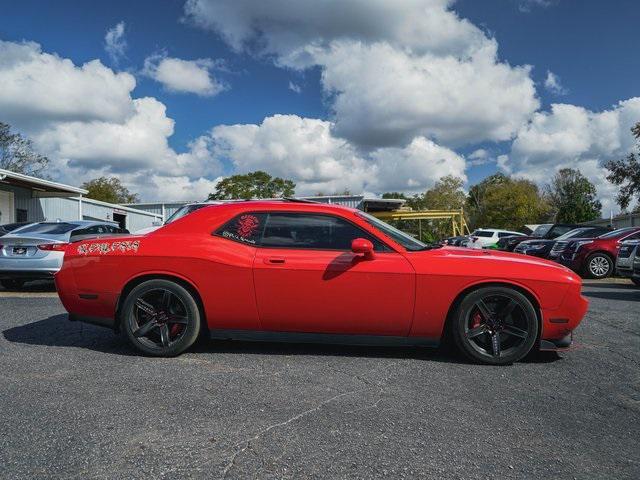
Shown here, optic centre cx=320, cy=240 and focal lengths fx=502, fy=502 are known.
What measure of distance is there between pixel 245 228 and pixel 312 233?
0.62 metres

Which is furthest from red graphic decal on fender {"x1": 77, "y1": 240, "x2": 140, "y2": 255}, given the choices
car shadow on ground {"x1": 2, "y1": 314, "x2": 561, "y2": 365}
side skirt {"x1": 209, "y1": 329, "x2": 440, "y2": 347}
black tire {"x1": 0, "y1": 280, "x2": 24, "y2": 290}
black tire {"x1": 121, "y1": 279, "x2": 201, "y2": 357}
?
black tire {"x1": 0, "y1": 280, "x2": 24, "y2": 290}

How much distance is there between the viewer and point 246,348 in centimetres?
477

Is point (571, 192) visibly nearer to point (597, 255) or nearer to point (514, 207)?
point (514, 207)

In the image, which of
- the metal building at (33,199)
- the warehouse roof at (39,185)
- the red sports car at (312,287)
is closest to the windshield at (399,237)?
the red sports car at (312,287)

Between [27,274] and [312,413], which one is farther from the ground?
[27,274]

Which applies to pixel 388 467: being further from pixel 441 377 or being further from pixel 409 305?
pixel 409 305

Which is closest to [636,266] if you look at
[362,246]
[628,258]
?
[628,258]

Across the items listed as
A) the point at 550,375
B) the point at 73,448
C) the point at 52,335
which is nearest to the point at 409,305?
the point at 550,375

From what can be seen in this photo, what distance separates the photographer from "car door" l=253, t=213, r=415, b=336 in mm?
4254

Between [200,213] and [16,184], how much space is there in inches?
829

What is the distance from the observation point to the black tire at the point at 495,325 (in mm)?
4223

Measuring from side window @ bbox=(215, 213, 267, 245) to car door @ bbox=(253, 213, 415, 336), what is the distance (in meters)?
0.20

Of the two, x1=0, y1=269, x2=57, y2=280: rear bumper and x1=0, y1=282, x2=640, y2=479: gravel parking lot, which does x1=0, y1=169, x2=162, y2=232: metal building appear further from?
x1=0, y1=282, x2=640, y2=479: gravel parking lot

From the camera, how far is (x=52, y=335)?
5.35 meters
